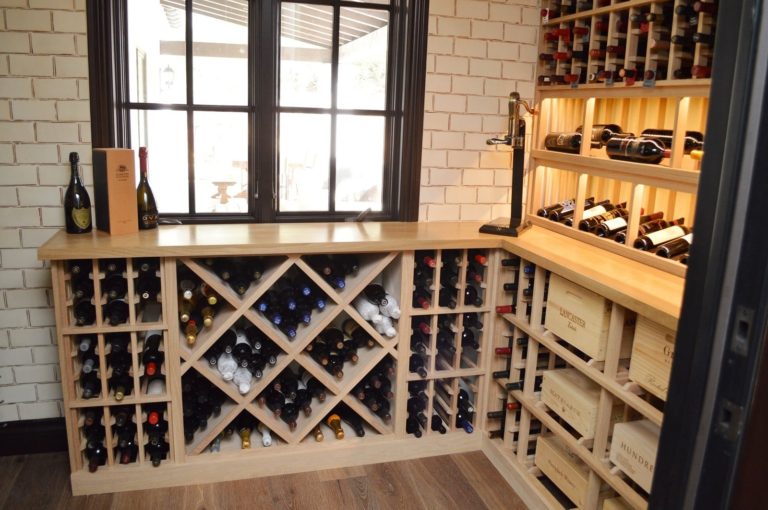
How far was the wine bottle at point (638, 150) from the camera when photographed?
7.72 ft

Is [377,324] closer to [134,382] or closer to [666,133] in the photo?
[134,382]

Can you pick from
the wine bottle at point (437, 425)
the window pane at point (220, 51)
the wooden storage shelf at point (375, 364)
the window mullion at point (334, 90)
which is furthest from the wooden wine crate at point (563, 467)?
the window pane at point (220, 51)

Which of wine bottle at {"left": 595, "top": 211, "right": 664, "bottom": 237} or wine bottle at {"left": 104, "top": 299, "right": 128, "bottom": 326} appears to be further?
wine bottle at {"left": 595, "top": 211, "right": 664, "bottom": 237}

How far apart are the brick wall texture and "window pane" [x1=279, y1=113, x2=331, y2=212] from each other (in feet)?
1.62

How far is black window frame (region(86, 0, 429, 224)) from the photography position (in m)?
2.68

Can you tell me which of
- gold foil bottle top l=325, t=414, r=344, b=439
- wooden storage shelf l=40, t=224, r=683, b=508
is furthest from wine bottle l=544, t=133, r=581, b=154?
gold foil bottle top l=325, t=414, r=344, b=439

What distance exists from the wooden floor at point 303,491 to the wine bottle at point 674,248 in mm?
1166

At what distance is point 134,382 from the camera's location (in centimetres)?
252

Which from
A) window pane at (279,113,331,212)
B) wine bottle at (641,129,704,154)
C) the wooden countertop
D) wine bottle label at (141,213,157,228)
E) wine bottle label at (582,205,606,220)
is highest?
wine bottle at (641,129,704,154)

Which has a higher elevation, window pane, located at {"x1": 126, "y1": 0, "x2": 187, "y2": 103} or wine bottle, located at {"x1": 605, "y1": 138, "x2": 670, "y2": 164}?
window pane, located at {"x1": 126, "y1": 0, "x2": 187, "y2": 103}

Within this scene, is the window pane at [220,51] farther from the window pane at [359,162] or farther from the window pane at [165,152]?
the window pane at [359,162]

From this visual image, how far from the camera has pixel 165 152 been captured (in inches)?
115

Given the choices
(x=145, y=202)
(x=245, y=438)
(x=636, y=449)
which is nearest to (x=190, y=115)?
(x=145, y=202)

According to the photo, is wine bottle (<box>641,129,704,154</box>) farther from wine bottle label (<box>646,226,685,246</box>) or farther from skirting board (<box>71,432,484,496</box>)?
skirting board (<box>71,432,484,496</box>)
